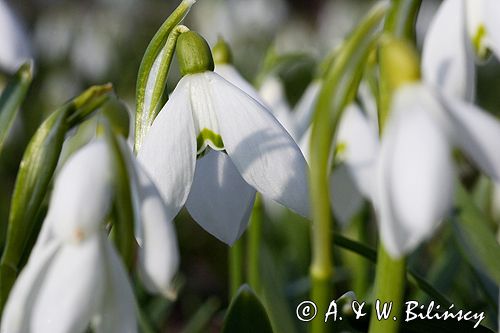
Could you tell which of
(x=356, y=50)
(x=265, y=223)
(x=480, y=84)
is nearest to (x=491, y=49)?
(x=356, y=50)

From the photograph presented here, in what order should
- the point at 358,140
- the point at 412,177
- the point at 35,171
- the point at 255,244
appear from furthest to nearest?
1. the point at 358,140
2. the point at 255,244
3. the point at 35,171
4. the point at 412,177

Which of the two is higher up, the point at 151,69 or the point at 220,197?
the point at 151,69

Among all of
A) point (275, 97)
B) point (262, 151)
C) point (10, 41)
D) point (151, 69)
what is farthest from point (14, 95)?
point (275, 97)

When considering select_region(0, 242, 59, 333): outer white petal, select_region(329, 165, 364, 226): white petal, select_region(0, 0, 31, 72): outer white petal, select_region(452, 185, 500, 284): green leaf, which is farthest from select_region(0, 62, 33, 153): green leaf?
select_region(329, 165, 364, 226): white petal

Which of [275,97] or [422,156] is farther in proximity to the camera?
[275,97]

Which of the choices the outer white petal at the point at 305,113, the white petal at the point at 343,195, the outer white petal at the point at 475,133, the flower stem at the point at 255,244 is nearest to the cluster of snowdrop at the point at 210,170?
the outer white petal at the point at 475,133

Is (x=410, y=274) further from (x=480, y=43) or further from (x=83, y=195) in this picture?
(x=83, y=195)

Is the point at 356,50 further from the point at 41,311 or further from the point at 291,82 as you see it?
the point at 291,82
